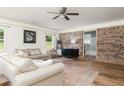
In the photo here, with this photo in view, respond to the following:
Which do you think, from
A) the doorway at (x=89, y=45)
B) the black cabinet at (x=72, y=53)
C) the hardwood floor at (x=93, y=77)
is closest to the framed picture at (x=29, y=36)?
the black cabinet at (x=72, y=53)

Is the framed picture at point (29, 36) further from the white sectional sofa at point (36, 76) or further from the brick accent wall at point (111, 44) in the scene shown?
the white sectional sofa at point (36, 76)

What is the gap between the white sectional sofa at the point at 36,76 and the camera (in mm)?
1391

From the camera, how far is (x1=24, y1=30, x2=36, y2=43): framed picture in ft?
18.5

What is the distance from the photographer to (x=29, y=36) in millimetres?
5805

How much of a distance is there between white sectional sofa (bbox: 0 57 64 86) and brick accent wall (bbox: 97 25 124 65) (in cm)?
405

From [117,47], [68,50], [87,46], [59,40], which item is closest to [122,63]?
[117,47]

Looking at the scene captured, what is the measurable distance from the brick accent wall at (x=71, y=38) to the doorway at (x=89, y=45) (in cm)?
30

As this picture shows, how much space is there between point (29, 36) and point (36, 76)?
4.64m

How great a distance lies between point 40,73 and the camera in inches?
64.1

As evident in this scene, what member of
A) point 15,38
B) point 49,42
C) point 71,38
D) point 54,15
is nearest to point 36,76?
point 54,15

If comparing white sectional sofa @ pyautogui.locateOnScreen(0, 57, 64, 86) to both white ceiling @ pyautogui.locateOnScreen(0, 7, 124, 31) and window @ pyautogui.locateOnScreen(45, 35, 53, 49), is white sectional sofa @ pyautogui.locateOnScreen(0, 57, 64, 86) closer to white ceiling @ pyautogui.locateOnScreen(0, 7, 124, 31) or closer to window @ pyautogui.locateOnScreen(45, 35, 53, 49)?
white ceiling @ pyautogui.locateOnScreen(0, 7, 124, 31)

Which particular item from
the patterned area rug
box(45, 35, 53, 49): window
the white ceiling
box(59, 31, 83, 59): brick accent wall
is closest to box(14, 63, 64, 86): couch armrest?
the patterned area rug

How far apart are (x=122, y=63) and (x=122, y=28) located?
172cm
